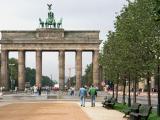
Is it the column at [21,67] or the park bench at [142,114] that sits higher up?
the column at [21,67]

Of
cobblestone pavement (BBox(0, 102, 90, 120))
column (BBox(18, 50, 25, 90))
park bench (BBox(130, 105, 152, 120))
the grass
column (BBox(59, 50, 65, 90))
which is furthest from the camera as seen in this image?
column (BBox(18, 50, 25, 90))

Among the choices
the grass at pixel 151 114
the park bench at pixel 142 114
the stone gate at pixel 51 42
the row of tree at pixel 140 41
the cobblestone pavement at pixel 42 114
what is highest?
the stone gate at pixel 51 42

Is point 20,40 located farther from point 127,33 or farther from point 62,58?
point 127,33

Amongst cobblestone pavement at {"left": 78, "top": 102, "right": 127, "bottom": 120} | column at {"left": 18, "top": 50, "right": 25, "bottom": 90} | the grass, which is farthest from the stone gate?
cobblestone pavement at {"left": 78, "top": 102, "right": 127, "bottom": 120}

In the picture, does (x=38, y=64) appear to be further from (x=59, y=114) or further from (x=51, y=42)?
(x=59, y=114)

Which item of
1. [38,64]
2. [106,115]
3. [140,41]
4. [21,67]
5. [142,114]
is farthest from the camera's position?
[21,67]

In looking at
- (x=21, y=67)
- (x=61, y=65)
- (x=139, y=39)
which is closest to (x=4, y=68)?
(x=21, y=67)

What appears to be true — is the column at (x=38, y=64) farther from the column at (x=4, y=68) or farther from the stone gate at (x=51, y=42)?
the column at (x=4, y=68)

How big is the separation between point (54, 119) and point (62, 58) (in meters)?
107

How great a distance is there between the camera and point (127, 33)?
3862cm

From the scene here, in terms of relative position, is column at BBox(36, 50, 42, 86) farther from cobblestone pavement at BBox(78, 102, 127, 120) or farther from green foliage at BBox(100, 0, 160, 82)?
cobblestone pavement at BBox(78, 102, 127, 120)

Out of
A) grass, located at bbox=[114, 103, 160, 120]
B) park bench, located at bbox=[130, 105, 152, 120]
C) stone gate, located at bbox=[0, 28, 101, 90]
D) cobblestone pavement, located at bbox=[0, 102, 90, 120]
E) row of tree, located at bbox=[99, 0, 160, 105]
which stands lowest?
cobblestone pavement, located at bbox=[0, 102, 90, 120]

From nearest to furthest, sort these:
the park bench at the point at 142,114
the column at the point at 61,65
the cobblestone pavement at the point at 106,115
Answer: the park bench at the point at 142,114 < the cobblestone pavement at the point at 106,115 < the column at the point at 61,65

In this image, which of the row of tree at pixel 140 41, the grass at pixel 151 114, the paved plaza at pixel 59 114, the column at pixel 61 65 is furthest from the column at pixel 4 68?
the row of tree at pixel 140 41
